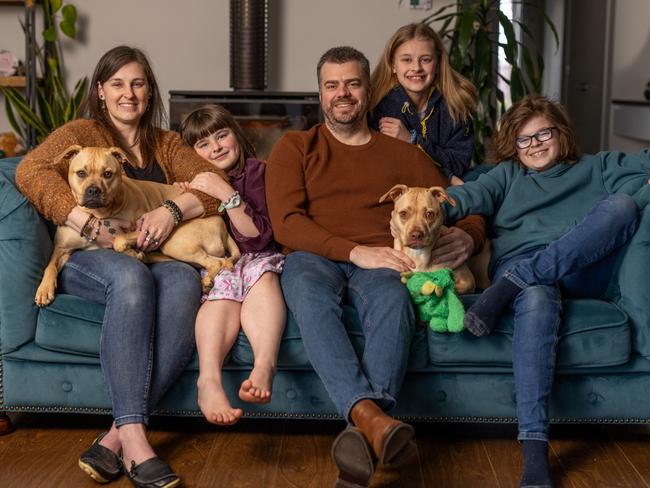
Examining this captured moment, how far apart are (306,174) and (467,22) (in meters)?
2.18

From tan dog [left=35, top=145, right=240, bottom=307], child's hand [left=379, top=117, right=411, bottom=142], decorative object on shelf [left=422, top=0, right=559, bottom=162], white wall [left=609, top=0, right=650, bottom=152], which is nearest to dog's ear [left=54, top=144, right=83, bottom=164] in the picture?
tan dog [left=35, top=145, right=240, bottom=307]

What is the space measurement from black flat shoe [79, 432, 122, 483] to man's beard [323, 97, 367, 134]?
118 centimetres

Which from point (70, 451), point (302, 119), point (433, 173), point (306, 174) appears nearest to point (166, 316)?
point (70, 451)

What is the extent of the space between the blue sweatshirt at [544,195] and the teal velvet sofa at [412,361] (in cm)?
27

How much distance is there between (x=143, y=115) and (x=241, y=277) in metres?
0.68

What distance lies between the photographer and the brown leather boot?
82.0 inches

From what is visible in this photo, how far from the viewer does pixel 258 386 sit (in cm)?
233

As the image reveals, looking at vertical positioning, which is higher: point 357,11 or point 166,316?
point 357,11

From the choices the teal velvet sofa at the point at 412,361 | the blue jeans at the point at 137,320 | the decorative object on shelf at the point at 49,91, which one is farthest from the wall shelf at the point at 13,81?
the blue jeans at the point at 137,320

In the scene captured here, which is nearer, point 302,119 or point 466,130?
point 466,130

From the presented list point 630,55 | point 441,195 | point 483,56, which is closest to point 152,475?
point 441,195

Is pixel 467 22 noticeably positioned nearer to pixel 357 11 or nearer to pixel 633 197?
pixel 357 11

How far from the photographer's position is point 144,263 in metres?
2.65

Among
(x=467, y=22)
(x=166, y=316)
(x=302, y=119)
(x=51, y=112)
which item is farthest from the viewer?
(x=51, y=112)
